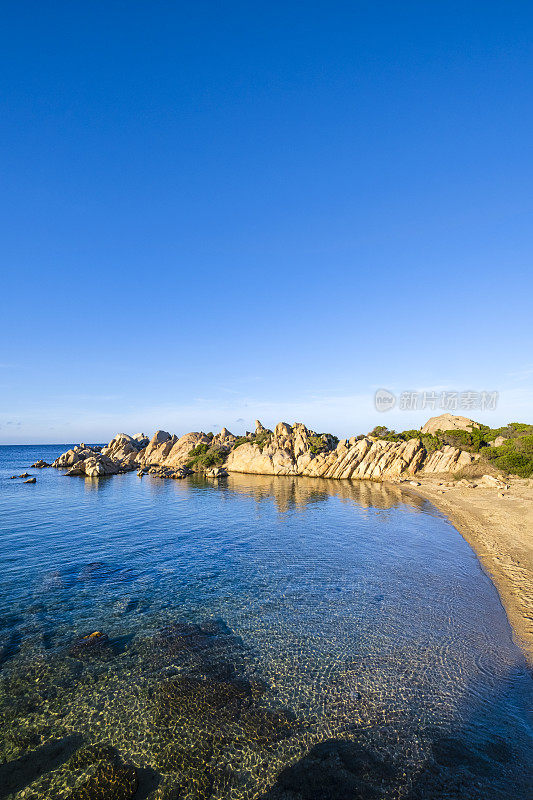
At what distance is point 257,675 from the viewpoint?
1509 centimetres

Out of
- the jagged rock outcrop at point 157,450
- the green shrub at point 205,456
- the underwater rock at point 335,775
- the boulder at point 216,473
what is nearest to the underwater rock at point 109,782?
the underwater rock at point 335,775

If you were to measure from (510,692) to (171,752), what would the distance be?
45.4 feet

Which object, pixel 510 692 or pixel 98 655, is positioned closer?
pixel 510 692

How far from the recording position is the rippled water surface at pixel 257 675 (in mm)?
10539

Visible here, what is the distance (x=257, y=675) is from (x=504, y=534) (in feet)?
105

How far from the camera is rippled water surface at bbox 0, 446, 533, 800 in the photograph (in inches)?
415

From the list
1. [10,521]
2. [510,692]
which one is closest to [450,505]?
[510,692]

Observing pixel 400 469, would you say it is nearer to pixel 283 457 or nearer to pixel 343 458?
pixel 343 458

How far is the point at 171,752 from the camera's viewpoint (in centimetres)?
1120

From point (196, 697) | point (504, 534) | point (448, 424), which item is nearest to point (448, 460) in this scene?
point (448, 424)

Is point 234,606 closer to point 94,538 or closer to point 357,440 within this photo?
point 94,538

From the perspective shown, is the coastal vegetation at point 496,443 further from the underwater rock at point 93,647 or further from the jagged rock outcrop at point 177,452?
the underwater rock at point 93,647

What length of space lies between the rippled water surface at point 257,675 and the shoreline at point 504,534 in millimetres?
945

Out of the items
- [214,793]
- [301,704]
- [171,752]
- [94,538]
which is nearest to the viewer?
[214,793]
